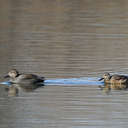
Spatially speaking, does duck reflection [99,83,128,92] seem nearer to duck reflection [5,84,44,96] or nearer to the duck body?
the duck body

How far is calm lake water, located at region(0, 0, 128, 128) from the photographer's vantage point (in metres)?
15.1

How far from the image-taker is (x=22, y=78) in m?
18.8

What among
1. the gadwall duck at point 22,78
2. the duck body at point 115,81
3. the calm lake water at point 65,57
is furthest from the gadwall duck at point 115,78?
the gadwall duck at point 22,78

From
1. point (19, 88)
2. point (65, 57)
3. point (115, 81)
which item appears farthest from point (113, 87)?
point (65, 57)

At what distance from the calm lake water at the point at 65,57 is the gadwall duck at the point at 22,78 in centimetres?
28

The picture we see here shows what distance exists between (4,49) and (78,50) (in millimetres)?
1960

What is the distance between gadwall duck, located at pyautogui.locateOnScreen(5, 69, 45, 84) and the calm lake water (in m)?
0.28

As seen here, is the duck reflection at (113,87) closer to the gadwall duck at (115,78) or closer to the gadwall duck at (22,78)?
the gadwall duck at (115,78)

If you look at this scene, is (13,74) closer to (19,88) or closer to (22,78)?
(22,78)

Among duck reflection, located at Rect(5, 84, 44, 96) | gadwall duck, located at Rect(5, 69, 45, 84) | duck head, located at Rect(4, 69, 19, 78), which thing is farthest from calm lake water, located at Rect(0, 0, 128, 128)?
duck head, located at Rect(4, 69, 19, 78)

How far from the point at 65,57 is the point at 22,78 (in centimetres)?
269

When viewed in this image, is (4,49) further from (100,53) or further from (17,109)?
(17,109)

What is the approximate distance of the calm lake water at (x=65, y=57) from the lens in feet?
49.6

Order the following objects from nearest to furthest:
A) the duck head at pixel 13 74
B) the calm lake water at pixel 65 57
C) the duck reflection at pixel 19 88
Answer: the calm lake water at pixel 65 57
the duck reflection at pixel 19 88
the duck head at pixel 13 74
